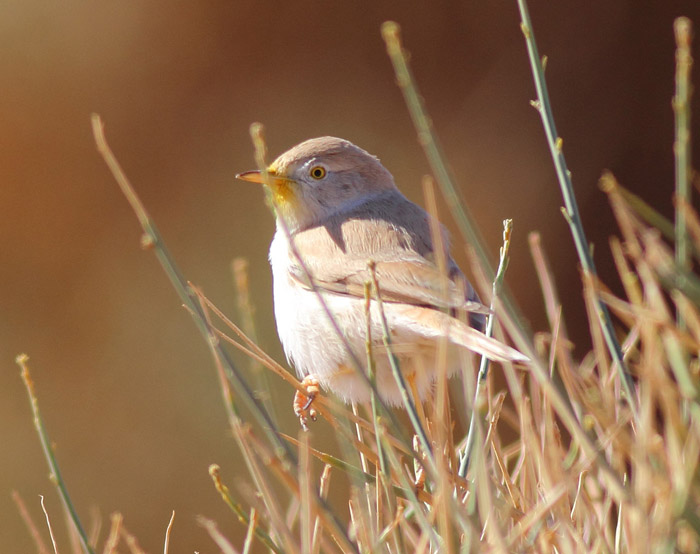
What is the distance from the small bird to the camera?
277 centimetres

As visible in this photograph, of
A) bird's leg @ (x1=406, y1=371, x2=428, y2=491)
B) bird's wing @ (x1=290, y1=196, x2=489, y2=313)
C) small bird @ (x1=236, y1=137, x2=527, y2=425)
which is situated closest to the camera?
bird's leg @ (x1=406, y1=371, x2=428, y2=491)

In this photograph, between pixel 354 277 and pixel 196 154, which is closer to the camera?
pixel 354 277

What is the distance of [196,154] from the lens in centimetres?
657

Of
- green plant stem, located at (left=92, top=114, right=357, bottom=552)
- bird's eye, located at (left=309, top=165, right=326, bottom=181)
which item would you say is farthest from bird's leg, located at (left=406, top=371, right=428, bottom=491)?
bird's eye, located at (left=309, top=165, right=326, bottom=181)

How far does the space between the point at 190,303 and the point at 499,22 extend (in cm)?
519

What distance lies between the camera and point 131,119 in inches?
257

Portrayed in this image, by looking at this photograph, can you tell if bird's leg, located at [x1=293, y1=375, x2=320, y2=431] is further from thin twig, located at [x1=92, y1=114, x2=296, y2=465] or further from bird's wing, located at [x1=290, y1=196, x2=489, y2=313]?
thin twig, located at [x1=92, y1=114, x2=296, y2=465]

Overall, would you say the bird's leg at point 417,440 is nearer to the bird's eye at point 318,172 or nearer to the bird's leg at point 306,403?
the bird's leg at point 306,403

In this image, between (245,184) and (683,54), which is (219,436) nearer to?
(245,184)

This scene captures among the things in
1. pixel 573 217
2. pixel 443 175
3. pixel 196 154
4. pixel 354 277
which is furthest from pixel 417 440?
pixel 196 154

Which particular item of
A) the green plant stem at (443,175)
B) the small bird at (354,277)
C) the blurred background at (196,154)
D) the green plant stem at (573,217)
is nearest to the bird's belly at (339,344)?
the small bird at (354,277)

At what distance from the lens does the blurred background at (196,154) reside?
637cm

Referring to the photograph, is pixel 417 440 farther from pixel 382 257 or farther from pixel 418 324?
pixel 382 257

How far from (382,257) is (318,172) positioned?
0.72 meters
